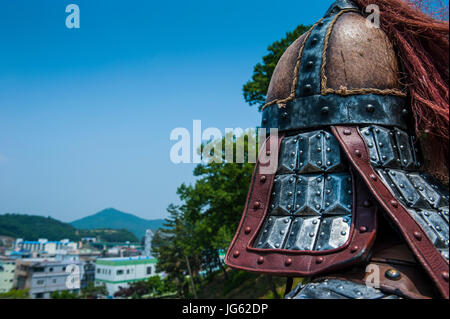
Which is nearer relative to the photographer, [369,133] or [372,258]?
[372,258]

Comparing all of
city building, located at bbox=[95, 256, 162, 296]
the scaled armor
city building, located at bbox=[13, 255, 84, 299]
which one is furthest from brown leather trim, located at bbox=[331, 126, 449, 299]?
city building, located at bbox=[95, 256, 162, 296]

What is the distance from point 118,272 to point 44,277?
1321cm

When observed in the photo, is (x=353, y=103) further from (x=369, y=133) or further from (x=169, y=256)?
(x=169, y=256)

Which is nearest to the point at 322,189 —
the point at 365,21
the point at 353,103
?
the point at 353,103

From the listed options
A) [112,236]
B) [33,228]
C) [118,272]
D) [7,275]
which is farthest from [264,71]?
[112,236]

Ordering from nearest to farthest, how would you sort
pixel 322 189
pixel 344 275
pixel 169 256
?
pixel 344 275 < pixel 322 189 < pixel 169 256

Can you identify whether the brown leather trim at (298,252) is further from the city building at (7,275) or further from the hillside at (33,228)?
the hillside at (33,228)

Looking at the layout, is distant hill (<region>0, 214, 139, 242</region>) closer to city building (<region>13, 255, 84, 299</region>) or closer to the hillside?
the hillside

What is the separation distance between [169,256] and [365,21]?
3095 centimetres

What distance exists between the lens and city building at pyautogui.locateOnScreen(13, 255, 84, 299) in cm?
4484

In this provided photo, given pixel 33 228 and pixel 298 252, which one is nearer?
pixel 298 252

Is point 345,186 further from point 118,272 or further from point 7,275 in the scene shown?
point 7,275

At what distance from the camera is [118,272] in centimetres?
5619

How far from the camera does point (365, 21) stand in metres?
2.05
